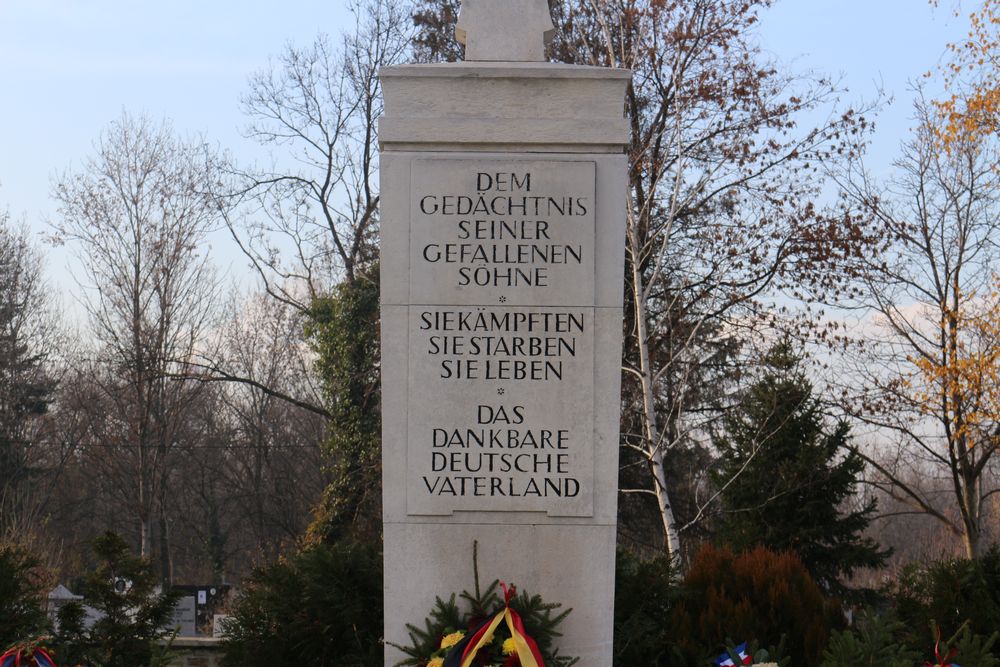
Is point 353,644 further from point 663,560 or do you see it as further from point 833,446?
point 833,446

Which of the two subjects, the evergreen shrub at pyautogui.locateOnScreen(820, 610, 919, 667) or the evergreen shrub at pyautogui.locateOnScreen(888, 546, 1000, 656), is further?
the evergreen shrub at pyautogui.locateOnScreen(888, 546, 1000, 656)

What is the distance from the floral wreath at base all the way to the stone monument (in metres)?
0.08

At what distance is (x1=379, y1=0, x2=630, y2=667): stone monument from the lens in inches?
227

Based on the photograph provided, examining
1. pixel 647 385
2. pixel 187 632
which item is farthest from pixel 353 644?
pixel 187 632

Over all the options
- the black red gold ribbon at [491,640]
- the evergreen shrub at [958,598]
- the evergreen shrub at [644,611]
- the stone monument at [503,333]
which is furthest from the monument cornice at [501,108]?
the evergreen shrub at [958,598]

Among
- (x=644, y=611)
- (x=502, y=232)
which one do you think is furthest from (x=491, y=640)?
(x=502, y=232)

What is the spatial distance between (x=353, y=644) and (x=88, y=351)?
26.6 meters

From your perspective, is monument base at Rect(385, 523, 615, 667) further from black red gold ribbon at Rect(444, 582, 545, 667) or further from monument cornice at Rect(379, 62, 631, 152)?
monument cornice at Rect(379, 62, 631, 152)

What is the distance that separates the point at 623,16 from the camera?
16984mm

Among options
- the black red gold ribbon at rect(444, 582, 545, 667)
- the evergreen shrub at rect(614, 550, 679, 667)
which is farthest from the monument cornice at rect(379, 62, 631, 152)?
the evergreen shrub at rect(614, 550, 679, 667)

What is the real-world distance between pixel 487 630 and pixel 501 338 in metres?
1.41

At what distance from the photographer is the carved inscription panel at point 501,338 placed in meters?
5.78

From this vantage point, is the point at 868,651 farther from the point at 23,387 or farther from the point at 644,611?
the point at 23,387

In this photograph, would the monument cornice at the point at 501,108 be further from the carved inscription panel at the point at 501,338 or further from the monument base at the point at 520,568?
the monument base at the point at 520,568
